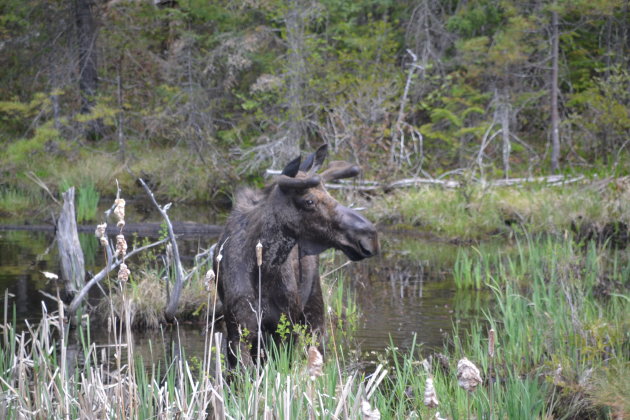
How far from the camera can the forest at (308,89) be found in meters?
19.7

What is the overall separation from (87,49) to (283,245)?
21719 millimetres

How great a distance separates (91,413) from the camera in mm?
3582

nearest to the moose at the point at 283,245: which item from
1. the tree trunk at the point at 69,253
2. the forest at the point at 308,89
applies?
the tree trunk at the point at 69,253

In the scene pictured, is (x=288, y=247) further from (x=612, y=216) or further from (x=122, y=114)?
(x=122, y=114)

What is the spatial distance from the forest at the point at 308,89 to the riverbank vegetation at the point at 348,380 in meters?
10.7

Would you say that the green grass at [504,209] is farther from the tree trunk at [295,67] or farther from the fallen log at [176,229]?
the tree trunk at [295,67]

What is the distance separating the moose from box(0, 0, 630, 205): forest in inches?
434

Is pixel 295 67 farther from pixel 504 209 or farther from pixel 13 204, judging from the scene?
pixel 504 209

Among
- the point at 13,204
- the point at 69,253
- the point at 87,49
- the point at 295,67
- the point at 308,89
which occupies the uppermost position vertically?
the point at 87,49

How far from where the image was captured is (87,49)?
25.5m

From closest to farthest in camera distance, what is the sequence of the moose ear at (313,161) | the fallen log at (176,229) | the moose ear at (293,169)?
1. the moose ear at (293,169)
2. the moose ear at (313,161)
3. the fallen log at (176,229)

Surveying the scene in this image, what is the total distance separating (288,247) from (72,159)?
19.5m

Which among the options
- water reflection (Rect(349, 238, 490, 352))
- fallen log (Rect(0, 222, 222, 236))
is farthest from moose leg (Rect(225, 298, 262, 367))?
fallen log (Rect(0, 222, 222, 236))

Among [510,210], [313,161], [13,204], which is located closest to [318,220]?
[313,161]
